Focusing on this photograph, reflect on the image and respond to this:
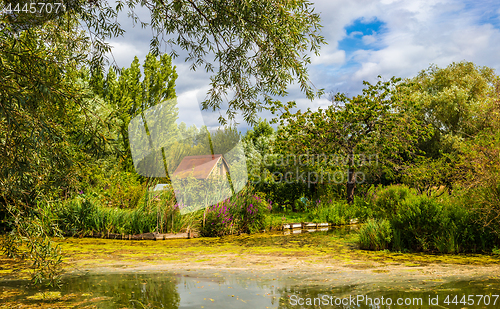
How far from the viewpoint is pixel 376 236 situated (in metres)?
7.11

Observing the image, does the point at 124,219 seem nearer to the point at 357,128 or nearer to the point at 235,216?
the point at 235,216

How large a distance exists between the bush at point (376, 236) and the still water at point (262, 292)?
272cm

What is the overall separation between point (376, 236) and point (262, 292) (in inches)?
158

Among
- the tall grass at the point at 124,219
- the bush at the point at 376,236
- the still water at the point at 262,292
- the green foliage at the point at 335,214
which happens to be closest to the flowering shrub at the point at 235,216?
the tall grass at the point at 124,219

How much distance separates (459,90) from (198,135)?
1745cm

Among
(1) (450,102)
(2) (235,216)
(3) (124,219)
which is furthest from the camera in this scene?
(1) (450,102)

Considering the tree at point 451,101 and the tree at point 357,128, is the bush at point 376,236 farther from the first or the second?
the tree at point 451,101

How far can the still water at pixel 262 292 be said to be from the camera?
138 inches

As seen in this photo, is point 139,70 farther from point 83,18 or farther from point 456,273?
point 456,273
